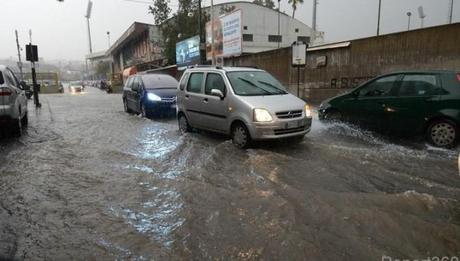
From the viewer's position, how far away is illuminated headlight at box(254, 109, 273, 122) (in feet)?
23.3

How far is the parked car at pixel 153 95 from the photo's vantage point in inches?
493

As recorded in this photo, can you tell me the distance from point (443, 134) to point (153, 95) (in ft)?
28.5

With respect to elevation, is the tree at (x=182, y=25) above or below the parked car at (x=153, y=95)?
above

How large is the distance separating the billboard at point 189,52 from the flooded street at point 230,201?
61.1 feet

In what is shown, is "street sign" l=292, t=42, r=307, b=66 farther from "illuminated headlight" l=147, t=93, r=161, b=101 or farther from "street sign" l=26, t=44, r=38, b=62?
"street sign" l=26, t=44, r=38, b=62

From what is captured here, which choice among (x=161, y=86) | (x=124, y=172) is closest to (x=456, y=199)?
(x=124, y=172)

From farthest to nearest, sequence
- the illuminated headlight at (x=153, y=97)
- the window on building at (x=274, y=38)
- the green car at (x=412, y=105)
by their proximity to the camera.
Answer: the window on building at (x=274, y=38), the illuminated headlight at (x=153, y=97), the green car at (x=412, y=105)

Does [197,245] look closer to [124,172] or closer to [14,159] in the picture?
[124,172]

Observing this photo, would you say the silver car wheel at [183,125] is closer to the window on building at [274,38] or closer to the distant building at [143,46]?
the distant building at [143,46]

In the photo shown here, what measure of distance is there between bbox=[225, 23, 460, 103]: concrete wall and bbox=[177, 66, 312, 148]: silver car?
506 cm

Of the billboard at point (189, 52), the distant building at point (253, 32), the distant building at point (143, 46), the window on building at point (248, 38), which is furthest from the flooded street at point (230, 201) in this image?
the window on building at point (248, 38)

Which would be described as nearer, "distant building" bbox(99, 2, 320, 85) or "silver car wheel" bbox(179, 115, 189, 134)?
"silver car wheel" bbox(179, 115, 189, 134)

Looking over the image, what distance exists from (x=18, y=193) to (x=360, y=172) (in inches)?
204

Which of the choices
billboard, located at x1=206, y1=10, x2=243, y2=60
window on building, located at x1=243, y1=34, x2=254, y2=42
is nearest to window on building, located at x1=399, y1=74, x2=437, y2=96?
billboard, located at x1=206, y1=10, x2=243, y2=60
